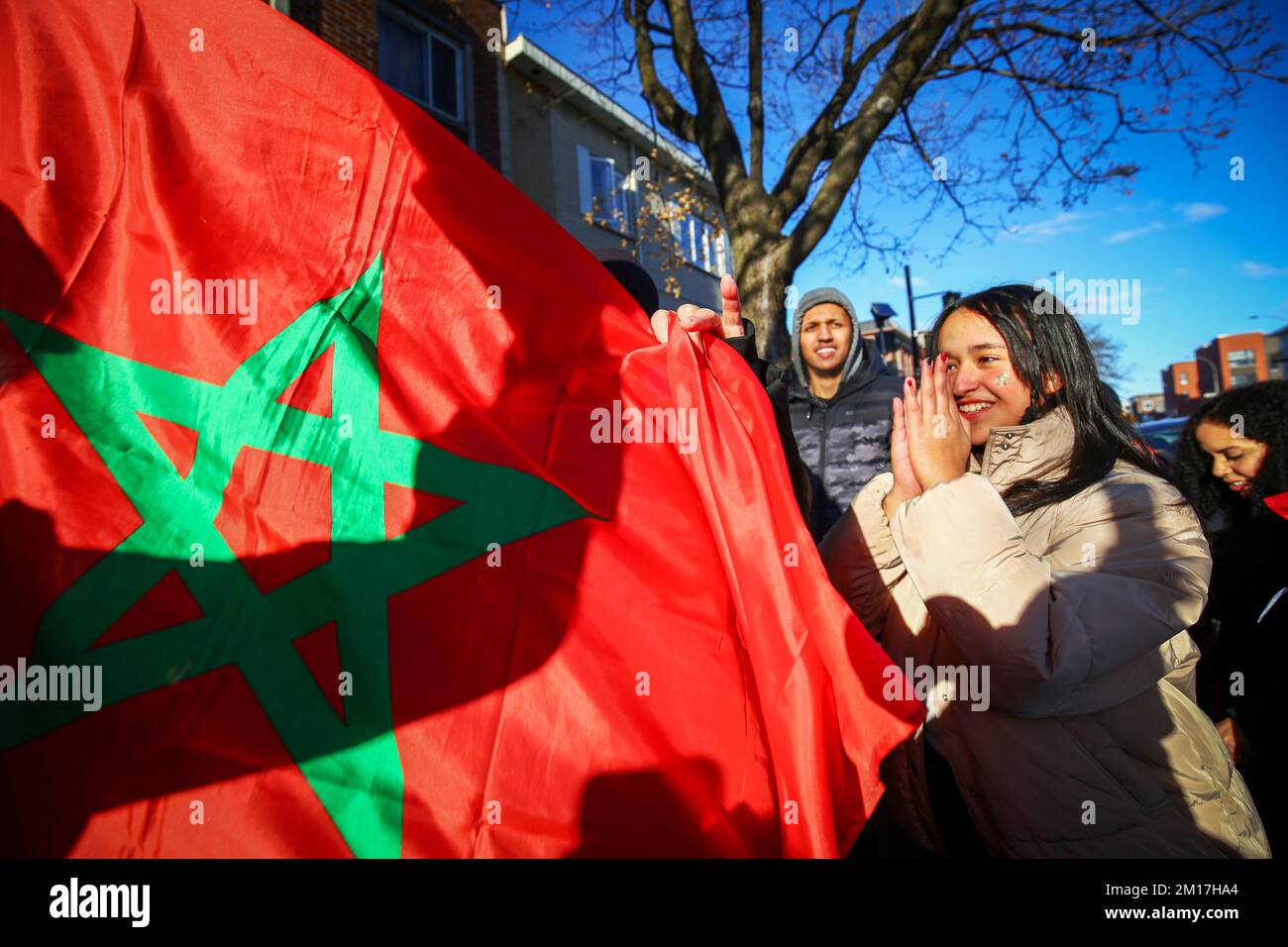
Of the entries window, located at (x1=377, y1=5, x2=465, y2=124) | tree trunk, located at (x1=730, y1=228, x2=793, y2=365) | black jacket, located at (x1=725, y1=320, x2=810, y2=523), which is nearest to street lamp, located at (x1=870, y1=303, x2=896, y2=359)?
window, located at (x1=377, y1=5, x2=465, y2=124)

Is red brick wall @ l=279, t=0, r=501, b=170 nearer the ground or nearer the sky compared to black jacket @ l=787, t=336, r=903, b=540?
nearer the sky

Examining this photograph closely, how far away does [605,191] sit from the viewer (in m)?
12.5

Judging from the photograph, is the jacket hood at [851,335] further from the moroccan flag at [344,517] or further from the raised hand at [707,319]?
the moroccan flag at [344,517]

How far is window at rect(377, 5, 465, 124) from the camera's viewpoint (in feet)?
29.3

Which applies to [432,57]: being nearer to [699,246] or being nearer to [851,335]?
[699,246]

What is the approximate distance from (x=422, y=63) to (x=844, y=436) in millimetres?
9109

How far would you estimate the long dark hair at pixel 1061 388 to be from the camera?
1551 mm

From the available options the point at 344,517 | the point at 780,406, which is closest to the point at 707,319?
the point at 780,406

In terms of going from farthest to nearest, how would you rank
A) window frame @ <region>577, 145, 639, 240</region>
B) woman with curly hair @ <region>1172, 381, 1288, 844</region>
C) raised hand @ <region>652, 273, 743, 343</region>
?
window frame @ <region>577, 145, 639, 240</region>, woman with curly hair @ <region>1172, 381, 1288, 844</region>, raised hand @ <region>652, 273, 743, 343</region>

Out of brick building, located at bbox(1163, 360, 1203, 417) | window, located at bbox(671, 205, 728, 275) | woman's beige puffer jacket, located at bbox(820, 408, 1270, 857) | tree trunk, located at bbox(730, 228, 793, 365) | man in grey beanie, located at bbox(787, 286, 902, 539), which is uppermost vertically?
brick building, located at bbox(1163, 360, 1203, 417)

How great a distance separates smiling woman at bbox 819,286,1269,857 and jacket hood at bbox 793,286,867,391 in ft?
6.27

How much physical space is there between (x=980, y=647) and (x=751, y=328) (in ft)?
3.79

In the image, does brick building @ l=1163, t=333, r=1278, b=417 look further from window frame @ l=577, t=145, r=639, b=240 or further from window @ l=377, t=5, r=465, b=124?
window @ l=377, t=5, r=465, b=124

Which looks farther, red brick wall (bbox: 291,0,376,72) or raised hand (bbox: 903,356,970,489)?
red brick wall (bbox: 291,0,376,72)
